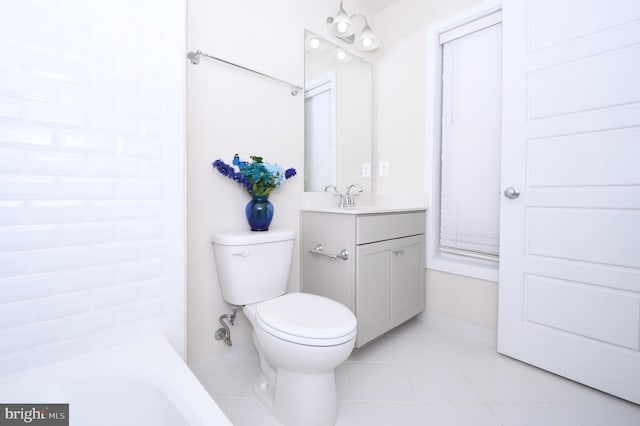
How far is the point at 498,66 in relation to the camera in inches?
73.9

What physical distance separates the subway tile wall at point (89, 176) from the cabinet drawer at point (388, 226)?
0.87 meters

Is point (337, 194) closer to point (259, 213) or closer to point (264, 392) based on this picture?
point (259, 213)

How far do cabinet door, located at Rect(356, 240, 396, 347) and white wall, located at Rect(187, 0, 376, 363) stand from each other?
47 cm

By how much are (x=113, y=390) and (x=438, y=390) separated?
1.35 metres

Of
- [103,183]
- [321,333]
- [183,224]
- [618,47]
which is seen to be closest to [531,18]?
[618,47]

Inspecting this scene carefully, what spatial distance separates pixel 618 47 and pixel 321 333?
70.7 inches

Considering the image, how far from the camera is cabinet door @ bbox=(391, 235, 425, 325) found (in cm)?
186

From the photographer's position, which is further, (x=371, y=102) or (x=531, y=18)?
(x=371, y=102)

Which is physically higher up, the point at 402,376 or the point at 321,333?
the point at 321,333

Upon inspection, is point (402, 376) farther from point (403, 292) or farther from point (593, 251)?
point (593, 251)

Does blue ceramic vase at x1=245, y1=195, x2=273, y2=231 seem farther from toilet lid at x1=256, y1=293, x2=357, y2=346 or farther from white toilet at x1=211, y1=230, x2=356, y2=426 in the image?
toilet lid at x1=256, y1=293, x2=357, y2=346

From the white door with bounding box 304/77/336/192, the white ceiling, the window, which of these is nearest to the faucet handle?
the white door with bounding box 304/77/336/192

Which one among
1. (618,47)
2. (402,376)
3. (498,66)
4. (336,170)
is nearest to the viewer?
(618,47)

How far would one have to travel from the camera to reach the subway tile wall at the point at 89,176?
92 cm
